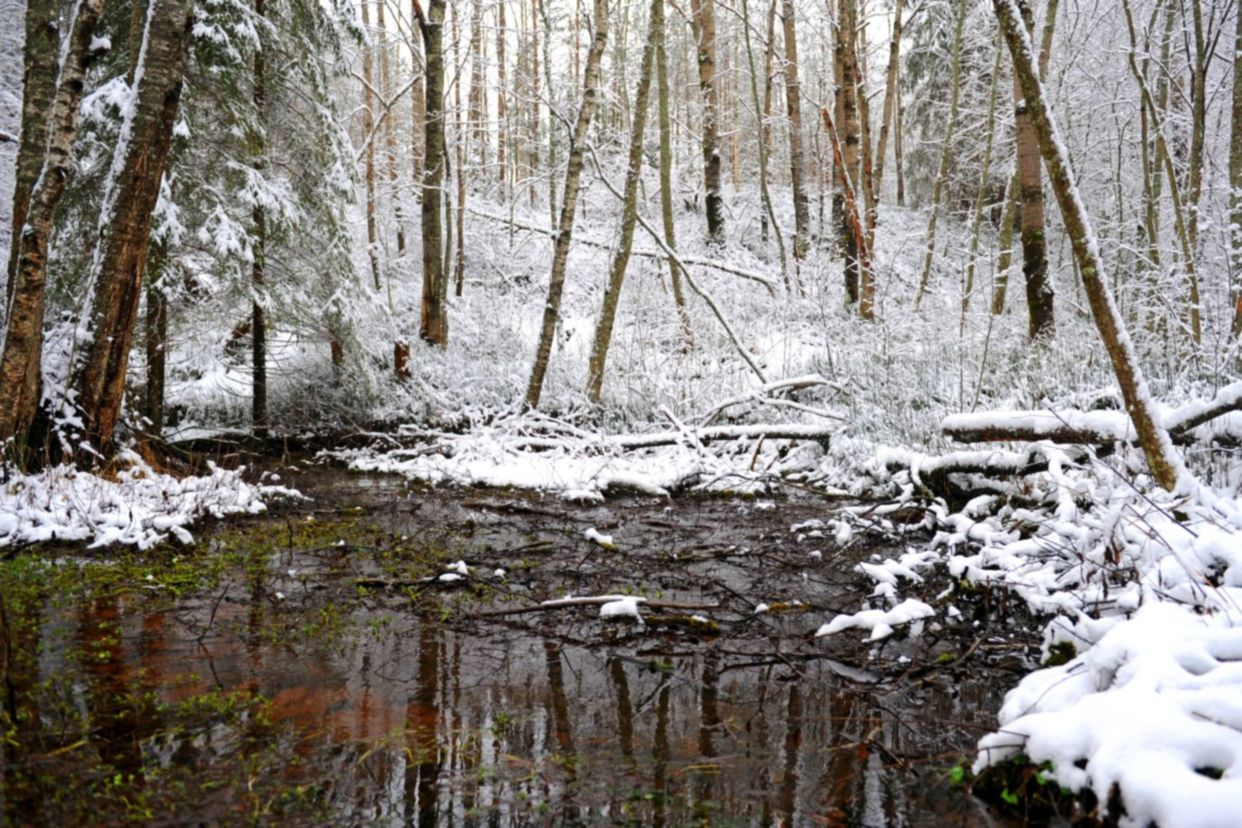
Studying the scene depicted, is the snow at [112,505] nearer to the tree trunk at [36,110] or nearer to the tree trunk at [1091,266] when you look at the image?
the tree trunk at [36,110]

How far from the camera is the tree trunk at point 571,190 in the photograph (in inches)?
382

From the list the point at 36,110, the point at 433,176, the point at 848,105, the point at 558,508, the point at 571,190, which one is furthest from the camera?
the point at 433,176

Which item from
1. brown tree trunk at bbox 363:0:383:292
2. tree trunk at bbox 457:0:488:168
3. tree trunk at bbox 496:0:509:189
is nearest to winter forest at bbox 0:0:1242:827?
tree trunk at bbox 457:0:488:168

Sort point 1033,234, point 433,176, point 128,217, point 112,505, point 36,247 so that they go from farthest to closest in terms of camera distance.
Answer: point 433,176 → point 1033,234 → point 128,217 → point 36,247 → point 112,505

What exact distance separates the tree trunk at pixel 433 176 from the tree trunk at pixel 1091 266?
398 inches

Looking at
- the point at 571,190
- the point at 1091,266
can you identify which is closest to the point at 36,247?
the point at 571,190

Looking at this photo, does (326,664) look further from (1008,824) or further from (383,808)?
(1008,824)

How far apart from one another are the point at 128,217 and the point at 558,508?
4721 mm

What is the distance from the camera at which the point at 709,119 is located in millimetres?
17625

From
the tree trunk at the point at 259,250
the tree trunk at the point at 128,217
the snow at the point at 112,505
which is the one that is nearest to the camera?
the snow at the point at 112,505

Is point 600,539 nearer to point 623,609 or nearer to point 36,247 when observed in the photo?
point 623,609

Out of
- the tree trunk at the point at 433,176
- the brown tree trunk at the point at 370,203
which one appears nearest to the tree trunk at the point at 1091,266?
the tree trunk at the point at 433,176

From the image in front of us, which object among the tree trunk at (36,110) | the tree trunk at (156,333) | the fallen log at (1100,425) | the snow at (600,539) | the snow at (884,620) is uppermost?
the tree trunk at (36,110)

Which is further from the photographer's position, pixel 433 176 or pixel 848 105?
pixel 433 176
